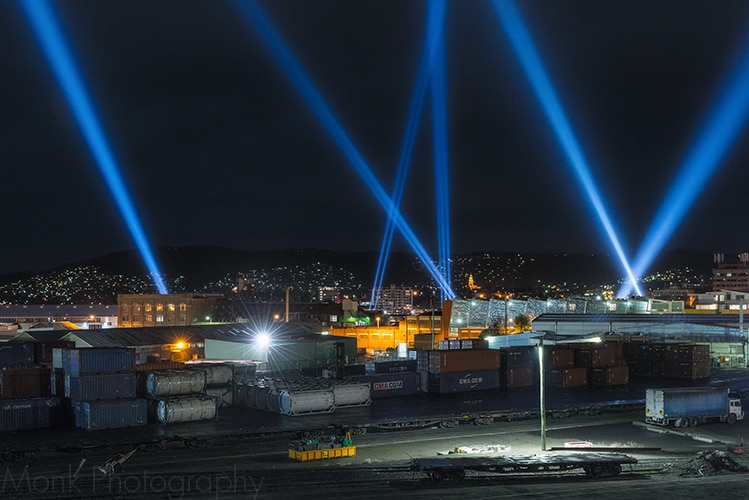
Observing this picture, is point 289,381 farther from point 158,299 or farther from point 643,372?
point 158,299

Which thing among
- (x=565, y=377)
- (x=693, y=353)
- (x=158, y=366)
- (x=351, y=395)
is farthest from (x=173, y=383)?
(x=693, y=353)

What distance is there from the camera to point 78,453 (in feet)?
91.4

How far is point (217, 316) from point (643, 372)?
71.8 meters

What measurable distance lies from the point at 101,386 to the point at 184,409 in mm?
3728

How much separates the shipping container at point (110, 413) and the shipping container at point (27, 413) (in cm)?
113

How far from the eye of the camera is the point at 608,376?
1957 inches

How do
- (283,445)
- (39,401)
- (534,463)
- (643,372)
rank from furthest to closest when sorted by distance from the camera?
(643,372), (39,401), (283,445), (534,463)

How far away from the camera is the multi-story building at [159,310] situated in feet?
347

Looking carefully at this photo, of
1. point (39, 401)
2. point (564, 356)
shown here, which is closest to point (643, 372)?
point (564, 356)

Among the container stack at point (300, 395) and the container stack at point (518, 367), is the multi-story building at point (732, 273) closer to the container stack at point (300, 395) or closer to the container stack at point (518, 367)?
the container stack at point (518, 367)

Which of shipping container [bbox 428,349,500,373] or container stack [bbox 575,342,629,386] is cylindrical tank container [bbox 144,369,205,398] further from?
container stack [bbox 575,342,629,386]

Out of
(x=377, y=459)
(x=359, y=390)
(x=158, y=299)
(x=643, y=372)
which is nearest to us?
(x=377, y=459)

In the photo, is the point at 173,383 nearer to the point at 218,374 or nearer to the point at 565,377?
the point at 218,374

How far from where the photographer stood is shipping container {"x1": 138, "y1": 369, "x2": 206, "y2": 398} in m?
35.1
